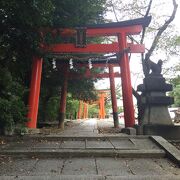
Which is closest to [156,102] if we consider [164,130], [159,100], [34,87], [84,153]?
[159,100]

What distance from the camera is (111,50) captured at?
44.5 ft

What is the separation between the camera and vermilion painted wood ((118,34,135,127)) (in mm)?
12594

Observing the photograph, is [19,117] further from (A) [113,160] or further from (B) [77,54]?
(B) [77,54]

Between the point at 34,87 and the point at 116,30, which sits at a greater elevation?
the point at 116,30

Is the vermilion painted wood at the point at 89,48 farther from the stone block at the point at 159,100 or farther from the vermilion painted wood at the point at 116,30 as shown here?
the stone block at the point at 159,100

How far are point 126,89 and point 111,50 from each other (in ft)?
6.54

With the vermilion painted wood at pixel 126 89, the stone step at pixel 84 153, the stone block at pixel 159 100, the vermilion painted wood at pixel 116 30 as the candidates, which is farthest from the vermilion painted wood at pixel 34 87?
the stone step at pixel 84 153

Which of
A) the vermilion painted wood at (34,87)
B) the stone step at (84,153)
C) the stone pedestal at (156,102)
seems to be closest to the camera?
the stone step at (84,153)

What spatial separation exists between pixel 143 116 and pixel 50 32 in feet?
16.3

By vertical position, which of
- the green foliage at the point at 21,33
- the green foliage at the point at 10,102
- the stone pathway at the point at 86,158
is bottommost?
the stone pathway at the point at 86,158

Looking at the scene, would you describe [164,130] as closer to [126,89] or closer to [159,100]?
[159,100]

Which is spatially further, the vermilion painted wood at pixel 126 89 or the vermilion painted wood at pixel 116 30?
the vermilion painted wood at pixel 116 30

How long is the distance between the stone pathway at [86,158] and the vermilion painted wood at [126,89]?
3943 millimetres

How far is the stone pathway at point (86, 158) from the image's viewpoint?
5426 millimetres
